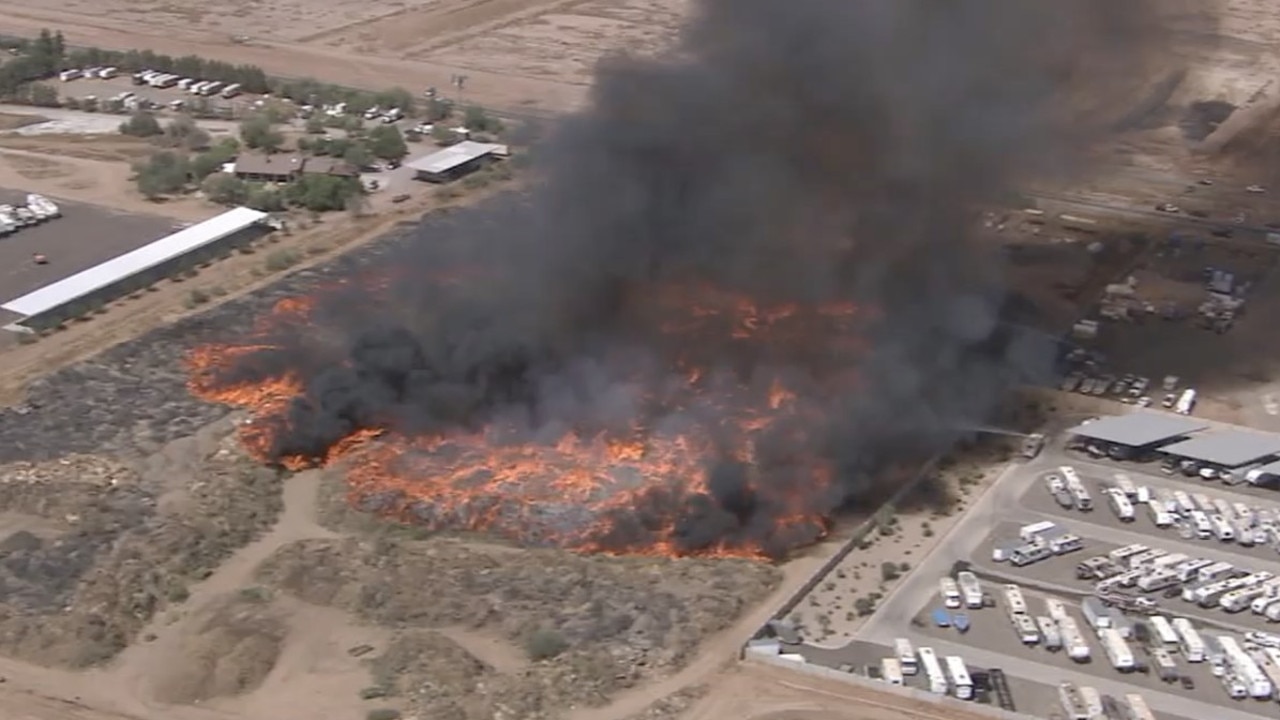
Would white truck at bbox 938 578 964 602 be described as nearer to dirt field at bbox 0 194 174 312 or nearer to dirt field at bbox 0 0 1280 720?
dirt field at bbox 0 0 1280 720

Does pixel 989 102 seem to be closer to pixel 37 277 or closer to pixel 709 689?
pixel 709 689

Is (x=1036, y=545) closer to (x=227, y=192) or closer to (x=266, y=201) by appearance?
(x=266, y=201)

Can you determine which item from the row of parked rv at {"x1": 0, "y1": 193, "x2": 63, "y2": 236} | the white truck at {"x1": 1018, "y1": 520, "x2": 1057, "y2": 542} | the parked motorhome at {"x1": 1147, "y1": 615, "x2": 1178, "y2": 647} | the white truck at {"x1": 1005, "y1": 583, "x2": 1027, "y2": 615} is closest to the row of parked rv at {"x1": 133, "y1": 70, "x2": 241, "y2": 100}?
the row of parked rv at {"x1": 0, "y1": 193, "x2": 63, "y2": 236}

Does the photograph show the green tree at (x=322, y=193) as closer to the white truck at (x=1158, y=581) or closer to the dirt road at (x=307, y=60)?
the dirt road at (x=307, y=60)

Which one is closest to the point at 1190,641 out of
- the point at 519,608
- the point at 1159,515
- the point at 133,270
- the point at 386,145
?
the point at 1159,515

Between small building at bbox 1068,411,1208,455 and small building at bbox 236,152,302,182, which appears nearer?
small building at bbox 1068,411,1208,455

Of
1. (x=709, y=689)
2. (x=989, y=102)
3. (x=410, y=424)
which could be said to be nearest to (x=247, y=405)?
(x=410, y=424)
